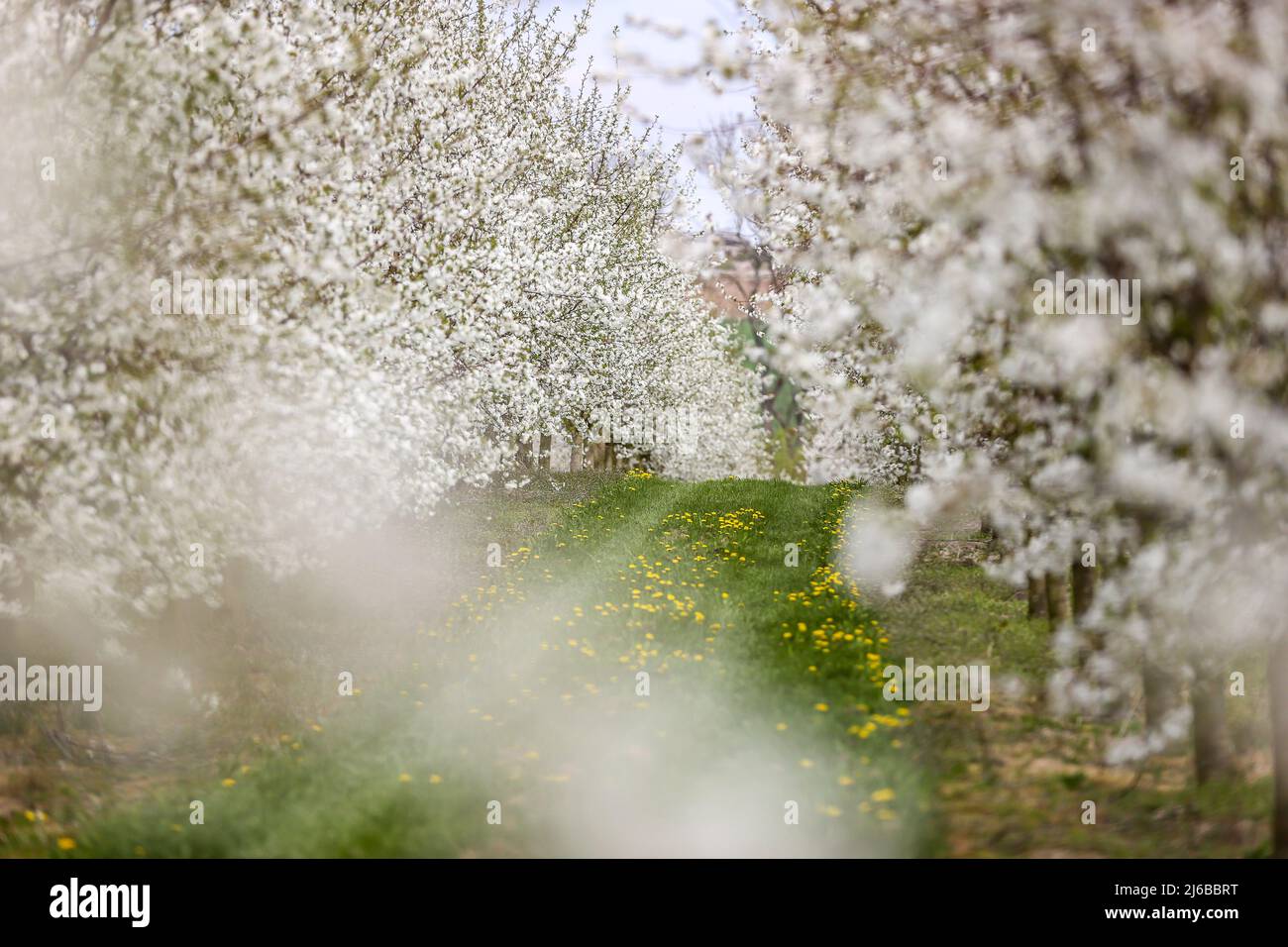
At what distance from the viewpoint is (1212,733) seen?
7441 mm

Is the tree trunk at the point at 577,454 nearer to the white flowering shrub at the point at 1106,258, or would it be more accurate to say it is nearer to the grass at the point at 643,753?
the grass at the point at 643,753

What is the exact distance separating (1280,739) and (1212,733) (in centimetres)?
138

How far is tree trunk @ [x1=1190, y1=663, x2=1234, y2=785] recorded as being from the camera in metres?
7.40

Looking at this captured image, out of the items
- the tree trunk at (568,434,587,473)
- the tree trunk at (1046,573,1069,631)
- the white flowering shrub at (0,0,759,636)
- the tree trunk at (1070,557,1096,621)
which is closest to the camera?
the white flowering shrub at (0,0,759,636)

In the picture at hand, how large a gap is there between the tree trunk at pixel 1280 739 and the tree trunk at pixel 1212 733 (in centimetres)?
114

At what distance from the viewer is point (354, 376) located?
342 inches

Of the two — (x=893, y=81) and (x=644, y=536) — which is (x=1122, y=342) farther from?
(x=644, y=536)

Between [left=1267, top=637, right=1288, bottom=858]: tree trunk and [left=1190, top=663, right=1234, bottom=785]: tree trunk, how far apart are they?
114cm

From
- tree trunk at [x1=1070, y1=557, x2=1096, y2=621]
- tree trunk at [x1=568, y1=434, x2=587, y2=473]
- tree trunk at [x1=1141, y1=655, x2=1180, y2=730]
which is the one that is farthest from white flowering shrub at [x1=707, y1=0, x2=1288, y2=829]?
tree trunk at [x1=568, y1=434, x2=587, y2=473]

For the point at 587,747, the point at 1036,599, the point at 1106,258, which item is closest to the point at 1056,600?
the point at 1036,599

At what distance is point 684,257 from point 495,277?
55.1 feet

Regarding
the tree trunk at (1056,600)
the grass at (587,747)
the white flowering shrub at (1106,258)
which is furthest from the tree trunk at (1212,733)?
the tree trunk at (1056,600)

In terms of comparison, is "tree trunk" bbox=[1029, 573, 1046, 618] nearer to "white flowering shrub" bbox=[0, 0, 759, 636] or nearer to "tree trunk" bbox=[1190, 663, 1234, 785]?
"tree trunk" bbox=[1190, 663, 1234, 785]

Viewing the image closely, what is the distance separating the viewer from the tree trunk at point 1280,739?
6.12 metres
